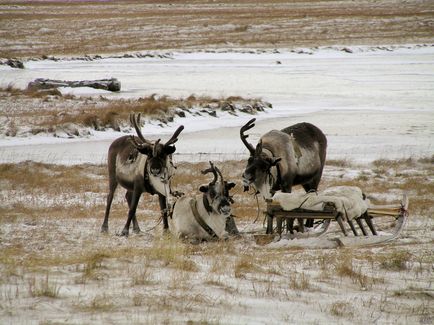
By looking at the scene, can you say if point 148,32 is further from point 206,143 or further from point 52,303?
point 52,303

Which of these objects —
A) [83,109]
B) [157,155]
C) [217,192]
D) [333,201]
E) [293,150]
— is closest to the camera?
[333,201]

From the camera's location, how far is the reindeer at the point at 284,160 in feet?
39.6

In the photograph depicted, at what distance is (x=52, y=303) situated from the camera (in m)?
6.66

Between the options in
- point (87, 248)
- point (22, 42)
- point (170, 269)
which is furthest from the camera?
point (22, 42)

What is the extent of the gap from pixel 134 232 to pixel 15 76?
31846 millimetres

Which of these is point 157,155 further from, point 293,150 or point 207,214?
point 293,150

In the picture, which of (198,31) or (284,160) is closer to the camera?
(284,160)

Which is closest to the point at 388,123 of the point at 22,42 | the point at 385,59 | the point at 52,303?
the point at 52,303

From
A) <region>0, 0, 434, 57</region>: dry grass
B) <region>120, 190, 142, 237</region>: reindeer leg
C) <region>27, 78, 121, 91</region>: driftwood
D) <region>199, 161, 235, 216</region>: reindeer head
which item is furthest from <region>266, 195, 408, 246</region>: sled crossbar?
<region>0, 0, 434, 57</region>: dry grass

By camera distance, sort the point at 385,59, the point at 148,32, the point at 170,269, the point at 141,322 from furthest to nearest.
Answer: the point at 148,32 → the point at 385,59 → the point at 170,269 → the point at 141,322

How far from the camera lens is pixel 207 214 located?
11.5m

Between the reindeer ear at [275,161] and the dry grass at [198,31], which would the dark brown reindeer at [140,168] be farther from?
the dry grass at [198,31]

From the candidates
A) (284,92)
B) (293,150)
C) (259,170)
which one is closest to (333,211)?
(259,170)

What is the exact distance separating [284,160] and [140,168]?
2.33 m
